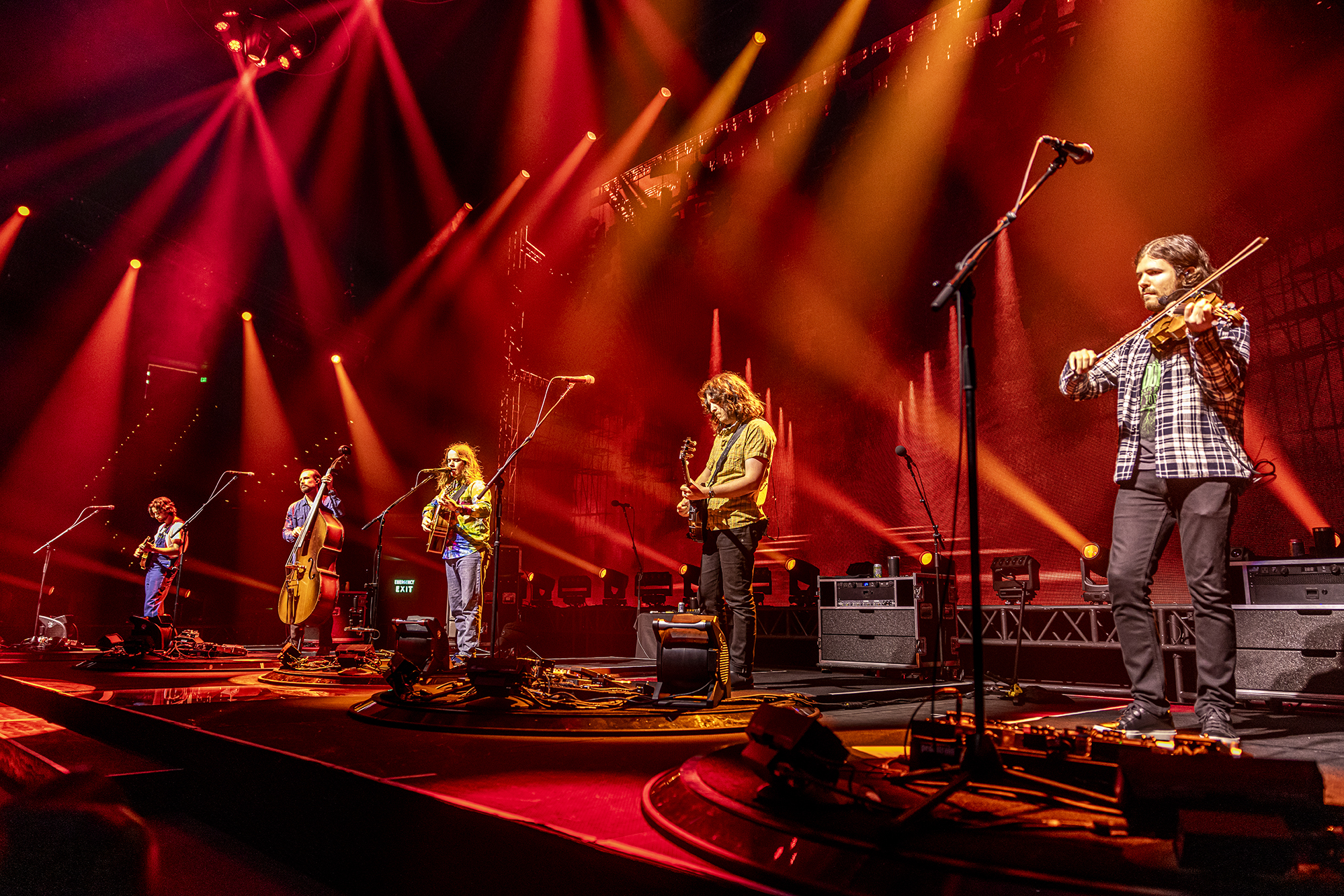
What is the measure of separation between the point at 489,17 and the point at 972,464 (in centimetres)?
859

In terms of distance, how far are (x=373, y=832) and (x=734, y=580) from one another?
2404 mm

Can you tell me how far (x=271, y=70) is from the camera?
27.6 feet

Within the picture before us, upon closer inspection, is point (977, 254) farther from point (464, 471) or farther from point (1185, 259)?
point (464, 471)

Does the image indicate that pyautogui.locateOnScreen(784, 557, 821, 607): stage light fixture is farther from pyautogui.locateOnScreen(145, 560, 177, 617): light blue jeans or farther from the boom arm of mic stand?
pyautogui.locateOnScreen(145, 560, 177, 617): light blue jeans

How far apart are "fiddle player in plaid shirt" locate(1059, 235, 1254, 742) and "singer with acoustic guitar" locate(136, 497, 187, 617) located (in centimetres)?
869

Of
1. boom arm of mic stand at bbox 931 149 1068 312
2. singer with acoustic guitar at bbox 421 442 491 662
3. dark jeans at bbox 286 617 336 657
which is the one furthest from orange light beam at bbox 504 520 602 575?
boom arm of mic stand at bbox 931 149 1068 312

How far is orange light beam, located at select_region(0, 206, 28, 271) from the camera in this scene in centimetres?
862

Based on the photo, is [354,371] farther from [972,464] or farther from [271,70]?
[972,464]

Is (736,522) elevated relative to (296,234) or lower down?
lower down

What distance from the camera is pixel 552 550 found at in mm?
12672

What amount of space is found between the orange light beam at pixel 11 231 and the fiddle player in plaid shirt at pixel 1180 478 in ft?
36.3

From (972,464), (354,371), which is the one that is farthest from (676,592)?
(972,464)

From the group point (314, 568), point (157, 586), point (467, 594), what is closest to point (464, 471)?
point (467, 594)

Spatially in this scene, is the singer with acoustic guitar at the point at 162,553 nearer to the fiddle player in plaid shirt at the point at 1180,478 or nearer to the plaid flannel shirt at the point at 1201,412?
the fiddle player in plaid shirt at the point at 1180,478
